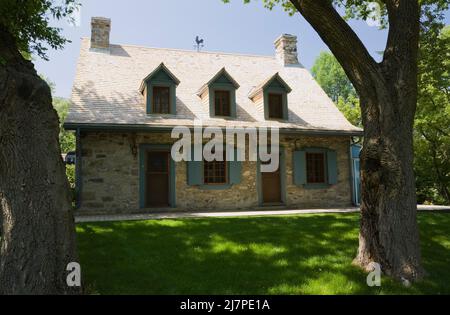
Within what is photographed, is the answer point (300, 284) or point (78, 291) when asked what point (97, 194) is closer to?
point (78, 291)

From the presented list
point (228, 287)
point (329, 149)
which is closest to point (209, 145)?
point (329, 149)

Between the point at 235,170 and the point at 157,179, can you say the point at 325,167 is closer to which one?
the point at 235,170

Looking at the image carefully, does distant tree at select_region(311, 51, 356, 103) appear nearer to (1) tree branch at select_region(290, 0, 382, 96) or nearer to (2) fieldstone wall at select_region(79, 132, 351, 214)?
(2) fieldstone wall at select_region(79, 132, 351, 214)

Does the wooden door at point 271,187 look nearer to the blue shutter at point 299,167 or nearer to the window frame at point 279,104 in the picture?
the blue shutter at point 299,167

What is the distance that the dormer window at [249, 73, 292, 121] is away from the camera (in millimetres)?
11977

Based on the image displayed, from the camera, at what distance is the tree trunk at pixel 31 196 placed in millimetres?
3148

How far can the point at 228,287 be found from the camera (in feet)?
12.7

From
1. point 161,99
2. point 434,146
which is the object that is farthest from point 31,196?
point 434,146

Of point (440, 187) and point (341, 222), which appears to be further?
point (440, 187)

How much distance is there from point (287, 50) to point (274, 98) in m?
4.68

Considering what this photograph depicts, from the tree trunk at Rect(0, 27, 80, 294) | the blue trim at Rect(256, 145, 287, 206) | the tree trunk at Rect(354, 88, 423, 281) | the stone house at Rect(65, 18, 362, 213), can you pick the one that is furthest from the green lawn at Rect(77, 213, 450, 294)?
the blue trim at Rect(256, 145, 287, 206)

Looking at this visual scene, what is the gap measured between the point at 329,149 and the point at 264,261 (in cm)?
808

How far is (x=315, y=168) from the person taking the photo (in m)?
12.2
